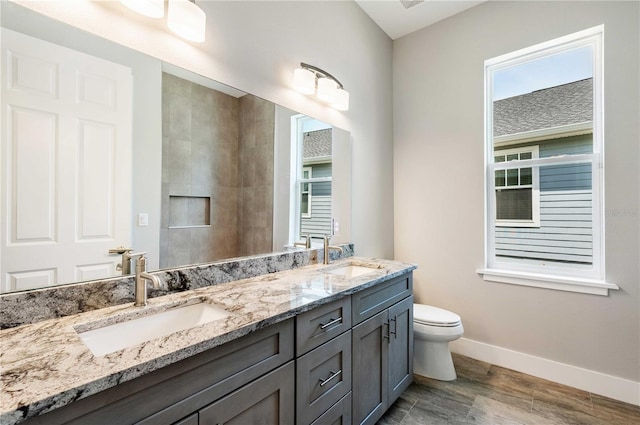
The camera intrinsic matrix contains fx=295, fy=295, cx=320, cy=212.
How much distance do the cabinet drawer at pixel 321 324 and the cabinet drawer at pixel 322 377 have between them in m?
0.03

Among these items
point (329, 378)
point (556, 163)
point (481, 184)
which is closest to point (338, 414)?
point (329, 378)

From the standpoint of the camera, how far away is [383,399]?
171 centimetres

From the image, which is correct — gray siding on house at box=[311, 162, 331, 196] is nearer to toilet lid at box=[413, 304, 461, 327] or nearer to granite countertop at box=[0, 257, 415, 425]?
granite countertop at box=[0, 257, 415, 425]

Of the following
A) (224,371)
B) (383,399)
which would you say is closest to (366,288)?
(383,399)

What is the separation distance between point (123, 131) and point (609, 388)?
10.7ft

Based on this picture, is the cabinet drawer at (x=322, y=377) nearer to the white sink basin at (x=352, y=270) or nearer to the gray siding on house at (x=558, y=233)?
the white sink basin at (x=352, y=270)

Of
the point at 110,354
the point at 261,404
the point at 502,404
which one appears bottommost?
the point at 502,404

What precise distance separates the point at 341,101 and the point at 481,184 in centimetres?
141

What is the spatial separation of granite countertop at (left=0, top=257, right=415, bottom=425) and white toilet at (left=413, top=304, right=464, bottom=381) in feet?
3.31

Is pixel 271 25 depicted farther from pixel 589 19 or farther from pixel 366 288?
pixel 589 19

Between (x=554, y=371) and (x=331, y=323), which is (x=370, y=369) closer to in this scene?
(x=331, y=323)

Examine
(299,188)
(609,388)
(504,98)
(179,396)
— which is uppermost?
(504,98)

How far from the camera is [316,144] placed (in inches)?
87.3

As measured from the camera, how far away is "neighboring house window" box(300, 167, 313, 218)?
2.11 meters
